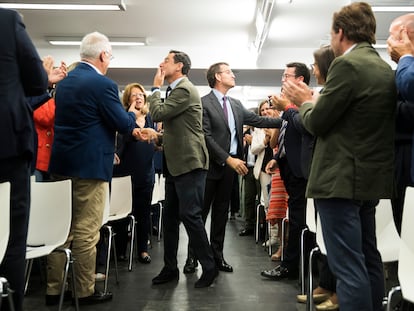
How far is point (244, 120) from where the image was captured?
12.3ft

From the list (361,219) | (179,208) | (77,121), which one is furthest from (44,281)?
(361,219)

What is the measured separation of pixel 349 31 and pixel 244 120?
1.97 meters

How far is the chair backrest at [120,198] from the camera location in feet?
11.1

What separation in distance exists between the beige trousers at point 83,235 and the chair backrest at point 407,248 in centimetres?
164

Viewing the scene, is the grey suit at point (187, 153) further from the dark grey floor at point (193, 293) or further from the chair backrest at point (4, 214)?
the chair backrest at point (4, 214)

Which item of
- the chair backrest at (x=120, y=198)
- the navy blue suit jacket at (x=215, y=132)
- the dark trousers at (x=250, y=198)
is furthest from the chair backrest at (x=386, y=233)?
the dark trousers at (x=250, y=198)

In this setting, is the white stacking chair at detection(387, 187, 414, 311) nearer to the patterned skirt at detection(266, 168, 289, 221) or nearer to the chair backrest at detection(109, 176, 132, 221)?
the chair backrest at detection(109, 176, 132, 221)

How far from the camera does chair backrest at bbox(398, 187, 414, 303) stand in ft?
5.16

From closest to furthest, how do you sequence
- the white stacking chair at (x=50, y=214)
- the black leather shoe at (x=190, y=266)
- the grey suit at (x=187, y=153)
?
the white stacking chair at (x=50, y=214) < the grey suit at (x=187, y=153) < the black leather shoe at (x=190, y=266)

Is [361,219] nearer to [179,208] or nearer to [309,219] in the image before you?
[309,219]

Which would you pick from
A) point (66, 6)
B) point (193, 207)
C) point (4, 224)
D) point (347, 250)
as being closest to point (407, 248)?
point (347, 250)

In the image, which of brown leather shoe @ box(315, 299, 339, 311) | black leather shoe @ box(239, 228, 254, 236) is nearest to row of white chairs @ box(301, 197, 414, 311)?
brown leather shoe @ box(315, 299, 339, 311)

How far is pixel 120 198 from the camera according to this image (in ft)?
11.2

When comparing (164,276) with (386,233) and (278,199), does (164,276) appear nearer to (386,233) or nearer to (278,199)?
(278,199)
